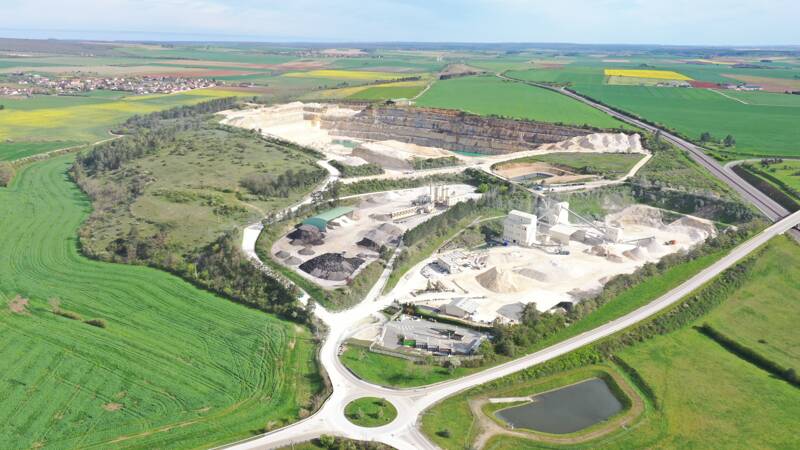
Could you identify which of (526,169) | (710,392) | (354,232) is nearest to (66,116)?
(354,232)

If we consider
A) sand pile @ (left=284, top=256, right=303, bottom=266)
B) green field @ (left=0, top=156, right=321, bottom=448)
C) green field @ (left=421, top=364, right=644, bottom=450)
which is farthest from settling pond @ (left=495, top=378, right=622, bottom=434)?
sand pile @ (left=284, top=256, right=303, bottom=266)

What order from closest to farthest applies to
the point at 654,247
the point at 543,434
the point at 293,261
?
1. the point at 543,434
2. the point at 293,261
3. the point at 654,247

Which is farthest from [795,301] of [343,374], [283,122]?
[283,122]

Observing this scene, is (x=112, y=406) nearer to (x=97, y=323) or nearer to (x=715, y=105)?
(x=97, y=323)

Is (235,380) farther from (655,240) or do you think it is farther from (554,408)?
(655,240)

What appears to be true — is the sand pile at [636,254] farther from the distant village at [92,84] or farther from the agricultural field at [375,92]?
the distant village at [92,84]

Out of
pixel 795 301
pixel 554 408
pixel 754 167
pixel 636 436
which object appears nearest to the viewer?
pixel 636 436
